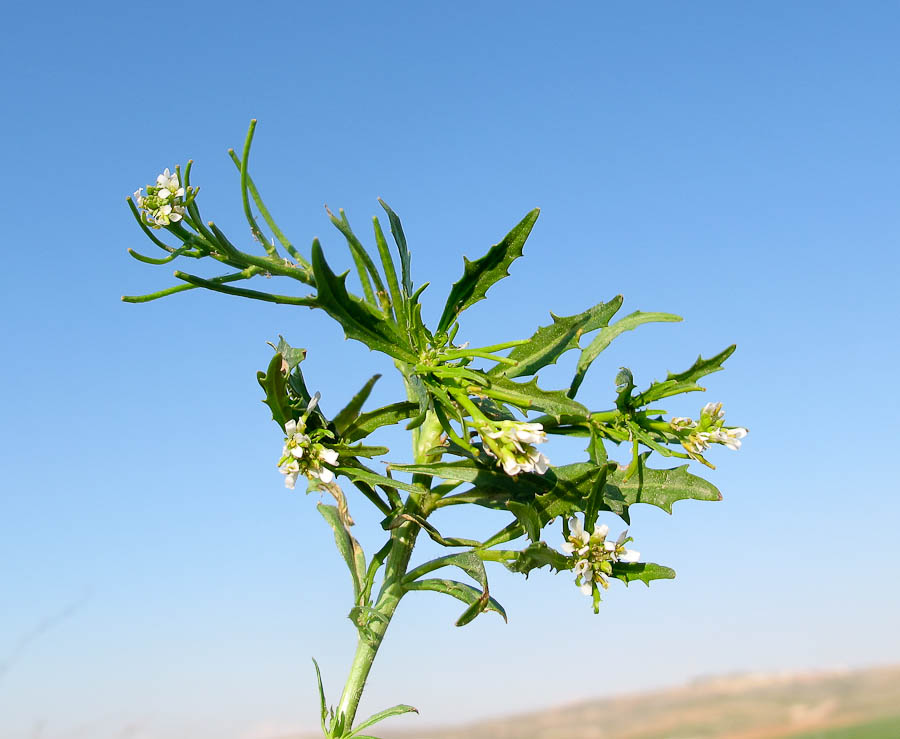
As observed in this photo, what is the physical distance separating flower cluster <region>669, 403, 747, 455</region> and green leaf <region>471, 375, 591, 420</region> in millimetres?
344

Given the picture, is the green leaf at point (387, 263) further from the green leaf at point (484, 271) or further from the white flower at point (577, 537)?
the white flower at point (577, 537)

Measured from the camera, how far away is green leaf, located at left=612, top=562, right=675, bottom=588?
3.01 meters

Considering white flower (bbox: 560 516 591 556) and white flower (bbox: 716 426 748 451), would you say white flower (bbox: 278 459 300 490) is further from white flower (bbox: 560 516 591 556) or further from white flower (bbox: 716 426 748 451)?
white flower (bbox: 716 426 748 451)

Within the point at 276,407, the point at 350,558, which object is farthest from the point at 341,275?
the point at 350,558

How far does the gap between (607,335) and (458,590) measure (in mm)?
1087

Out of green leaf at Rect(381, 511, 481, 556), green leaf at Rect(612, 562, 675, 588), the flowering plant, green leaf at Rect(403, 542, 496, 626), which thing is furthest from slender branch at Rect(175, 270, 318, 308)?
green leaf at Rect(612, 562, 675, 588)

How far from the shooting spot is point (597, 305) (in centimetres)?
320

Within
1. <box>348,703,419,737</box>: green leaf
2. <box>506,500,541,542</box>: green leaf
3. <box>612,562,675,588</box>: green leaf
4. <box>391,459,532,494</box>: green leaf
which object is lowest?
<box>348,703,419,737</box>: green leaf

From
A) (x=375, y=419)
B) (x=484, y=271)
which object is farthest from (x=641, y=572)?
(x=484, y=271)

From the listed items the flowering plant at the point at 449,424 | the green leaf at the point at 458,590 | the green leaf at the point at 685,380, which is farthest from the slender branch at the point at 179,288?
the green leaf at the point at 685,380

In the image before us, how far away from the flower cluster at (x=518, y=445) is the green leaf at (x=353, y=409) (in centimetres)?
48

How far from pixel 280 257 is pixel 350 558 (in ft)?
3.98

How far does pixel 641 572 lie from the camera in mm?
3045

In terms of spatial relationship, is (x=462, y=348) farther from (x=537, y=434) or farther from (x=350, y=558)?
(x=350, y=558)
